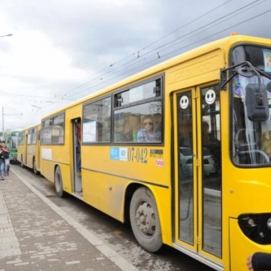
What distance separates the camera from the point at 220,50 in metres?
3.74

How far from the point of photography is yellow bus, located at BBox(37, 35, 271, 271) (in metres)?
3.44

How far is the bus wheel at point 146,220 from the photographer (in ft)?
16.4

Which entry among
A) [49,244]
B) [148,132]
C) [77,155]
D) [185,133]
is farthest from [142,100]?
[77,155]

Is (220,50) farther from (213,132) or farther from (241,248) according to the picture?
(241,248)

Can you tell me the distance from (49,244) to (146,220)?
70.1 inches

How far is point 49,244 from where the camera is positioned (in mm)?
5734

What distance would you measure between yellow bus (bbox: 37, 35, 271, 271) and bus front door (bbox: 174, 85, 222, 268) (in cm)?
1

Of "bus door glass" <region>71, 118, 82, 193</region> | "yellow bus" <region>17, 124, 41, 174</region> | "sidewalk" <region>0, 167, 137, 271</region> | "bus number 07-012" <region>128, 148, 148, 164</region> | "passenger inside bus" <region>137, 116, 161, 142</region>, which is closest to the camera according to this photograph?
"sidewalk" <region>0, 167, 137, 271</region>

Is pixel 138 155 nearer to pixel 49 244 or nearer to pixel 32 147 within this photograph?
pixel 49 244

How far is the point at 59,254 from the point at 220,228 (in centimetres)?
272

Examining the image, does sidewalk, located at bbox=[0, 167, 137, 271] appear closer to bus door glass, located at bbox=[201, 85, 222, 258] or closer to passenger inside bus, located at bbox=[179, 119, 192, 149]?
bus door glass, located at bbox=[201, 85, 222, 258]

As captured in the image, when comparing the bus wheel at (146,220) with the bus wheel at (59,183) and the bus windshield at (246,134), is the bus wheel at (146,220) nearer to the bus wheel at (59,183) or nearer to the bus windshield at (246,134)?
the bus windshield at (246,134)

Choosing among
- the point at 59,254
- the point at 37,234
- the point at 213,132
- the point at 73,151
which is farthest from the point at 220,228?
the point at 73,151

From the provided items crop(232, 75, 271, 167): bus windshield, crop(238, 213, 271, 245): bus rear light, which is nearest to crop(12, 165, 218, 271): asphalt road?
crop(238, 213, 271, 245): bus rear light
